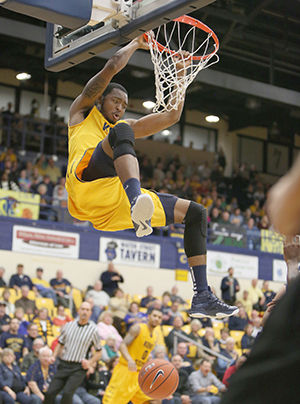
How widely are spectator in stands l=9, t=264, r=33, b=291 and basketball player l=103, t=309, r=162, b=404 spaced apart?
203 inches

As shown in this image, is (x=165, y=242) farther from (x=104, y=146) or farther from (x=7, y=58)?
(x=104, y=146)

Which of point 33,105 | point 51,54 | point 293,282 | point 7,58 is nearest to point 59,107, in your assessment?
point 33,105

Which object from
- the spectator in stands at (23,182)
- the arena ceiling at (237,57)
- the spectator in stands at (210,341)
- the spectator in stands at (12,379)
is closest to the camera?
the spectator in stands at (12,379)

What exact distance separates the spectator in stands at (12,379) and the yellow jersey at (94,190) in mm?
5638

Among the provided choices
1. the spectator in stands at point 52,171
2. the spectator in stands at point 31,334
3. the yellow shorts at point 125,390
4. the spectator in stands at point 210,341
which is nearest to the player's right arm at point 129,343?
the yellow shorts at point 125,390

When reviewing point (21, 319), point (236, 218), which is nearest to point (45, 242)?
point (21, 319)

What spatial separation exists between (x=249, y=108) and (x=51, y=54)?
781 inches

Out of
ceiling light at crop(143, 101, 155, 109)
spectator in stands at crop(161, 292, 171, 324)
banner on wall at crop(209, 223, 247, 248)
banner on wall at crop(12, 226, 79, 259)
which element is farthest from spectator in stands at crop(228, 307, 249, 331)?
ceiling light at crop(143, 101, 155, 109)

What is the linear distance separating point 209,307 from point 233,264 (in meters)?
14.2

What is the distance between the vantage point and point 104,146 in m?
5.13

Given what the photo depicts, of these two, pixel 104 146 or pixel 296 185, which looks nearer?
pixel 296 185

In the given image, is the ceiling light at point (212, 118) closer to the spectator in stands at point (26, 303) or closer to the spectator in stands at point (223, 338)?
the spectator in stands at point (223, 338)

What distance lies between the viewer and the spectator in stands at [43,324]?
42.2 ft

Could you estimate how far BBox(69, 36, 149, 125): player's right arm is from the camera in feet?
17.8
